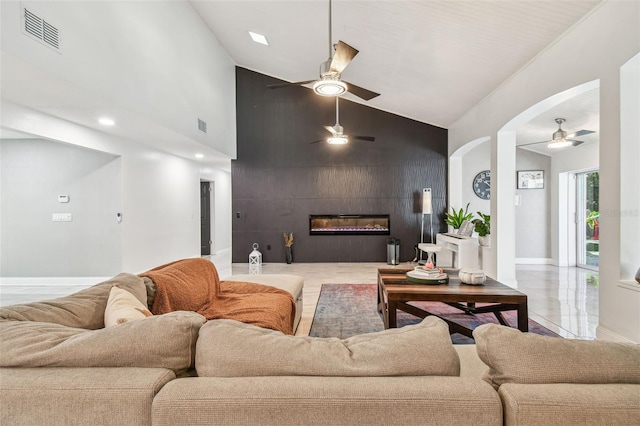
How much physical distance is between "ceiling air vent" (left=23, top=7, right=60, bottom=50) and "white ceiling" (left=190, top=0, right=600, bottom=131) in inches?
109

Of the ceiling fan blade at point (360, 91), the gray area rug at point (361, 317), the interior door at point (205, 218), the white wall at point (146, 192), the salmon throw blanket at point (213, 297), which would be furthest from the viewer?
the interior door at point (205, 218)

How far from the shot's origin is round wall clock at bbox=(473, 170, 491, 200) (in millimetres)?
7734

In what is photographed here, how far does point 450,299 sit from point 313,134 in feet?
18.8

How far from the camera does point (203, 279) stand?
2797mm

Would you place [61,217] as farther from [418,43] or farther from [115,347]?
[418,43]

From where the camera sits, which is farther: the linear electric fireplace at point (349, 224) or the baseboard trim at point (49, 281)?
→ the linear electric fireplace at point (349, 224)

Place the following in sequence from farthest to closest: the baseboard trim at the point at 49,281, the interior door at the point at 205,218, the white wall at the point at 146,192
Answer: the interior door at the point at 205,218 → the baseboard trim at the point at 49,281 → the white wall at the point at 146,192

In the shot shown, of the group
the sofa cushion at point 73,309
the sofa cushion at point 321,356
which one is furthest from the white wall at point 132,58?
the sofa cushion at point 321,356

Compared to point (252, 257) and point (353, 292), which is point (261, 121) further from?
point (353, 292)

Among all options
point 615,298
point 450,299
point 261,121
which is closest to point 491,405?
point 450,299

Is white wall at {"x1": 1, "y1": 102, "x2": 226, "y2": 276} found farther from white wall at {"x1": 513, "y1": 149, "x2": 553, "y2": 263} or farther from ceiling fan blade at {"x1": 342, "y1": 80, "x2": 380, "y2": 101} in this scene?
white wall at {"x1": 513, "y1": 149, "x2": 553, "y2": 263}

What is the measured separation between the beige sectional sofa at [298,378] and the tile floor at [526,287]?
7.76 ft

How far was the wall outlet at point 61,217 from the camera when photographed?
575 centimetres

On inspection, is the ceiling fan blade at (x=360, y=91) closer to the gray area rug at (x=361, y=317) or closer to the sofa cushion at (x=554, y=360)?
the gray area rug at (x=361, y=317)
